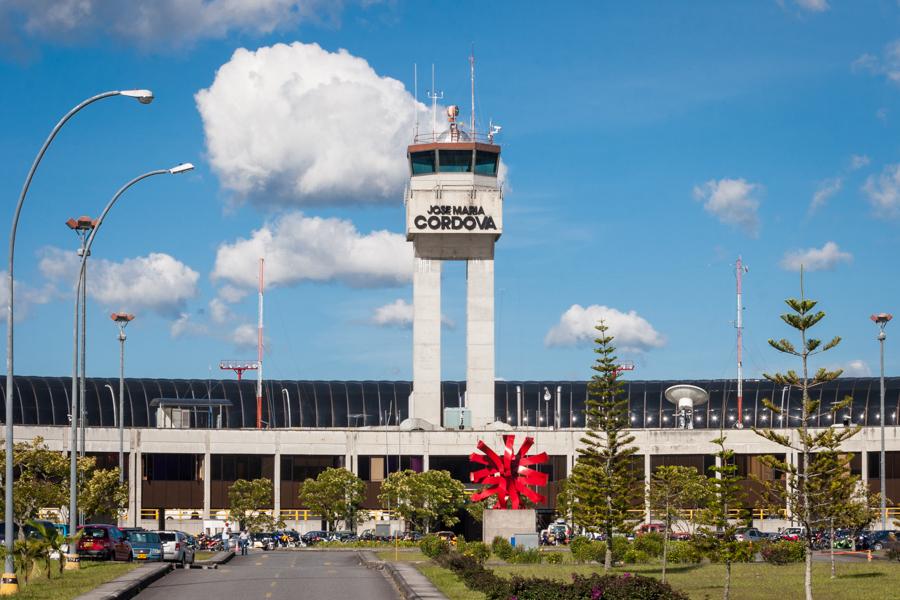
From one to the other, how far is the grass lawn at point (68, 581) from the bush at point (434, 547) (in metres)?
14.7

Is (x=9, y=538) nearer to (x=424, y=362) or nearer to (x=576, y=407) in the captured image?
(x=424, y=362)

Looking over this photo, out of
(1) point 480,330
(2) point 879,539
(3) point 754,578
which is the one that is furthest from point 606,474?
(1) point 480,330

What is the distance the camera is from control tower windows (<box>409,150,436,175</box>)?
116 metres

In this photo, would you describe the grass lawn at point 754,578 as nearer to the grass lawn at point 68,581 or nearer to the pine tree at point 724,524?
the pine tree at point 724,524

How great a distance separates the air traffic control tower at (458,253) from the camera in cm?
11450

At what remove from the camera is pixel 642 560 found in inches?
2479

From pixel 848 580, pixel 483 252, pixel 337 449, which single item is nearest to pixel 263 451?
pixel 337 449

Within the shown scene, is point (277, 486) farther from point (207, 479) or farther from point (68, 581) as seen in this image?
point (68, 581)

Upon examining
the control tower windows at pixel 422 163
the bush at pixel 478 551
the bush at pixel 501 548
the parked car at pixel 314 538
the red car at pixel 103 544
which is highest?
the control tower windows at pixel 422 163

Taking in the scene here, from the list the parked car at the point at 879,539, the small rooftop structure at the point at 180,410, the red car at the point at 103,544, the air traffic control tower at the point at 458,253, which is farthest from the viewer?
the small rooftop structure at the point at 180,410

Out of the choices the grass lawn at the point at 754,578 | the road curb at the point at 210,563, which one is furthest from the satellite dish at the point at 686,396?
the road curb at the point at 210,563

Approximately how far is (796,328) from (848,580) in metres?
17.5

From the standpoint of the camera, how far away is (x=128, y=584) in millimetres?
39719

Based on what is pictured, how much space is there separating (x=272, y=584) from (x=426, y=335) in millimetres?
73722
